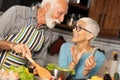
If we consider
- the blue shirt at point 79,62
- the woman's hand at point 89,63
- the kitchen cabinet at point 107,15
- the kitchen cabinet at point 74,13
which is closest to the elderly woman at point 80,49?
the blue shirt at point 79,62

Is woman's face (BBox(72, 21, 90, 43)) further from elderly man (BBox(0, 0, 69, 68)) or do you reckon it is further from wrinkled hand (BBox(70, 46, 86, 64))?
elderly man (BBox(0, 0, 69, 68))

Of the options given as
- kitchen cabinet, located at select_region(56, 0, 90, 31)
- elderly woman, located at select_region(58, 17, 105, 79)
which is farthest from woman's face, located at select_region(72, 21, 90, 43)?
kitchen cabinet, located at select_region(56, 0, 90, 31)

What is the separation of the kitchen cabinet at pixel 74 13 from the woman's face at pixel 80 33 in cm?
99

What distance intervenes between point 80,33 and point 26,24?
63cm

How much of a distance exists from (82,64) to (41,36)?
0.55 m

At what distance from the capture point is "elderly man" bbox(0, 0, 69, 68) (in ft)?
5.41

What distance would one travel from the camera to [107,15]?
313 centimetres

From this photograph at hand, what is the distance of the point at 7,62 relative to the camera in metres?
1.68

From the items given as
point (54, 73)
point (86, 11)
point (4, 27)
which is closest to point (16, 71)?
point (54, 73)

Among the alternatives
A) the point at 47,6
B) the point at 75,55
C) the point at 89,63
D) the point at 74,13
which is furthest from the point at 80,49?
the point at 74,13

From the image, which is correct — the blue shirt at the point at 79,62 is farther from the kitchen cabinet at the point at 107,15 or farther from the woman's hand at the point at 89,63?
the kitchen cabinet at the point at 107,15

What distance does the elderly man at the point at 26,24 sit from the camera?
5.41 feet

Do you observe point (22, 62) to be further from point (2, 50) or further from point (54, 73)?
point (54, 73)

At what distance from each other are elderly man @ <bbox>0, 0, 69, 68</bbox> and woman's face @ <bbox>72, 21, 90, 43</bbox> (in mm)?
467
